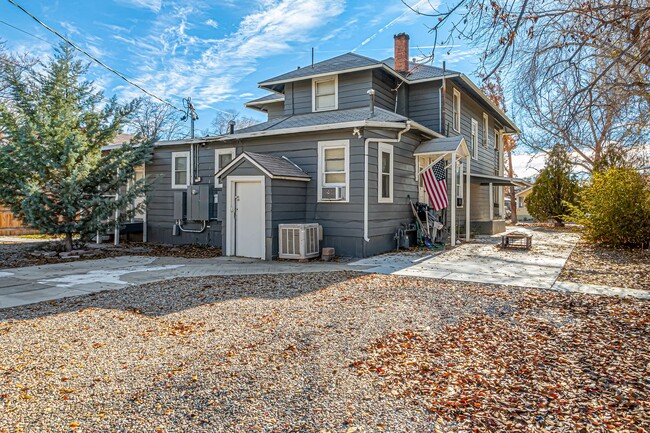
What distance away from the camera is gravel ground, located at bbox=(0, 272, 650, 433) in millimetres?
2520

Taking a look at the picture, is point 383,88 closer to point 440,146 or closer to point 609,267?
point 440,146

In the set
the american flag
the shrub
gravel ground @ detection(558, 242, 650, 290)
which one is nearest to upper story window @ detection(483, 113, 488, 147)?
the shrub

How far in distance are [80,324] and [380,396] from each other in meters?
3.39

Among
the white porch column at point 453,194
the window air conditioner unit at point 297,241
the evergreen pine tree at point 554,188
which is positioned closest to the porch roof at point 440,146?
the white porch column at point 453,194

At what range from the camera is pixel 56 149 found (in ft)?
32.2

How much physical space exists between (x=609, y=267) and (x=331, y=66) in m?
9.10

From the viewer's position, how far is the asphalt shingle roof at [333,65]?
40.2 ft

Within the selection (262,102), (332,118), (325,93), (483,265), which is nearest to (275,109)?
(262,102)

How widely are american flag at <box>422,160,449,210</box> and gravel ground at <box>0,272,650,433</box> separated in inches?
237

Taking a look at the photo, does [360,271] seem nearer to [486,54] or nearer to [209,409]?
[486,54]

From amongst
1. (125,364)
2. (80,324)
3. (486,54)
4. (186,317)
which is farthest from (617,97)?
(80,324)

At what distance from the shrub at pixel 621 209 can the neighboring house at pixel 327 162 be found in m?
3.95

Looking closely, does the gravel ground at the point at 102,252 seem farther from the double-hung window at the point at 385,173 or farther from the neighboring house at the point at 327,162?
the double-hung window at the point at 385,173

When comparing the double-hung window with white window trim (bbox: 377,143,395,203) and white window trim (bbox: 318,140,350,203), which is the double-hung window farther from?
white window trim (bbox: 318,140,350,203)
